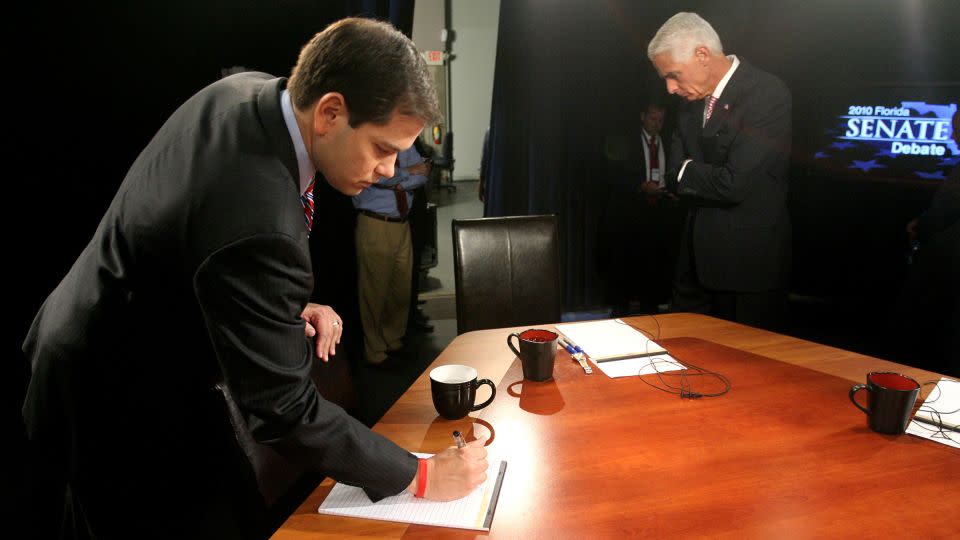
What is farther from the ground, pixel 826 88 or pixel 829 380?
pixel 826 88

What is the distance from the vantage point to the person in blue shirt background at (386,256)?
3496 mm

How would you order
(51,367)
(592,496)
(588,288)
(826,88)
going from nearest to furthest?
(592,496) → (51,367) → (826,88) → (588,288)

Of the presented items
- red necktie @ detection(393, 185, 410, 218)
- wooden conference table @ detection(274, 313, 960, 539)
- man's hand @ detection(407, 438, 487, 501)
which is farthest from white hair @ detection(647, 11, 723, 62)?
man's hand @ detection(407, 438, 487, 501)

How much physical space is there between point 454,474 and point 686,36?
221 cm

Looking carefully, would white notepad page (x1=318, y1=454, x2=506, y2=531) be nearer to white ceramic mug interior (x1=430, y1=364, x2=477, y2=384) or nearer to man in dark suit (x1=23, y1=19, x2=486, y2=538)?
man in dark suit (x1=23, y1=19, x2=486, y2=538)

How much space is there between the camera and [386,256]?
11.7ft

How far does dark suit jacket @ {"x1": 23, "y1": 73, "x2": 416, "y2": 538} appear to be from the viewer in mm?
889

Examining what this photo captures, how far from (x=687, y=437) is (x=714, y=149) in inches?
72.9

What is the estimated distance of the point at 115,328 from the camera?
3.60ft

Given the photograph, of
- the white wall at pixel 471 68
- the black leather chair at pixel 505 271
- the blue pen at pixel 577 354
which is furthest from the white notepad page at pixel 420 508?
the white wall at pixel 471 68

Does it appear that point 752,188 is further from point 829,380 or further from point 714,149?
point 829,380

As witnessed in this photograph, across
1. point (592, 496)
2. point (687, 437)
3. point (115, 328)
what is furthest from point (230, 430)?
point (687, 437)

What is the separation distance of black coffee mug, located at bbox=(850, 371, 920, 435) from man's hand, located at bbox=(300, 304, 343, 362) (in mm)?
1096

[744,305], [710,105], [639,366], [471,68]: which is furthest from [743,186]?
[471,68]
